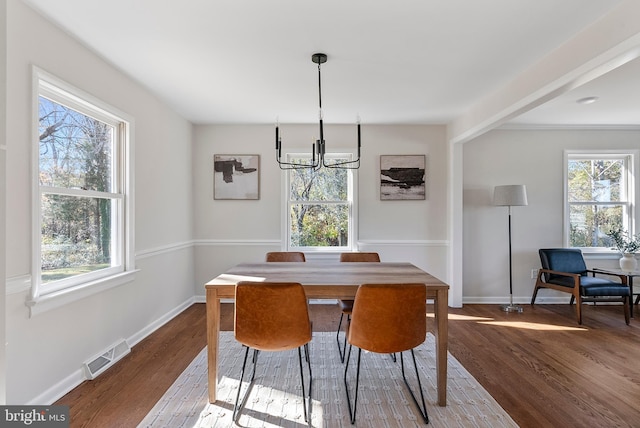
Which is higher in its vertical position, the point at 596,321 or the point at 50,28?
the point at 50,28

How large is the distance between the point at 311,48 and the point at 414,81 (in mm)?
1126

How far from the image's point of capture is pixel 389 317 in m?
1.91

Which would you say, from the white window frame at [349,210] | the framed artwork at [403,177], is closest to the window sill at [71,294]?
the white window frame at [349,210]

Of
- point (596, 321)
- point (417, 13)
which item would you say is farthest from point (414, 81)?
point (596, 321)

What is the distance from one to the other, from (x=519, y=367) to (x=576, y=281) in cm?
176

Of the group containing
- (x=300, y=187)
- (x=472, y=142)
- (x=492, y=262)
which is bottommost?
(x=492, y=262)

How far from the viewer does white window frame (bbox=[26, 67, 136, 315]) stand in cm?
199

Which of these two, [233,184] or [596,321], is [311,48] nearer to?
[233,184]

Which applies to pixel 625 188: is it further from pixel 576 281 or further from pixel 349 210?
pixel 349 210

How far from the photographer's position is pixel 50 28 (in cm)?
212

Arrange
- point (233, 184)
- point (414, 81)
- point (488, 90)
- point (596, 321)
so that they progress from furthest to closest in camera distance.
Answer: point (233, 184) < point (596, 321) < point (488, 90) < point (414, 81)

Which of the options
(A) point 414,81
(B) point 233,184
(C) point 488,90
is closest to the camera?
(A) point 414,81

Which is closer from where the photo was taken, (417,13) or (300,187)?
(417,13)

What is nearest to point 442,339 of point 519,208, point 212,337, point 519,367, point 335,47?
point 519,367
